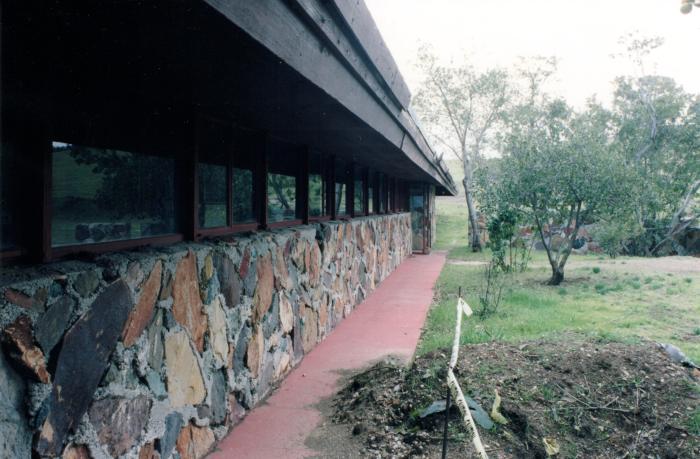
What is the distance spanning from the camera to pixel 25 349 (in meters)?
1.86

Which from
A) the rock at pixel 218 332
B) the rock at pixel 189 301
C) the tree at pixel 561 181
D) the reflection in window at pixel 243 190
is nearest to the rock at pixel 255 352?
the rock at pixel 218 332

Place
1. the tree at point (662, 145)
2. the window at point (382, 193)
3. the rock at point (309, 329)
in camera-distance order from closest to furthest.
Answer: the rock at point (309, 329) < the window at point (382, 193) < the tree at point (662, 145)

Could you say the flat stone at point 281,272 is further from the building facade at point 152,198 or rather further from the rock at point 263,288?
the rock at point 263,288

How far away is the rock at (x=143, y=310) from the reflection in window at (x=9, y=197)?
2.00 feet

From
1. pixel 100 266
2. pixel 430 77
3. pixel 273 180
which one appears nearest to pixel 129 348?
pixel 100 266

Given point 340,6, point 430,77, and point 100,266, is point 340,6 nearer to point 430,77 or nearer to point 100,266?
point 100,266

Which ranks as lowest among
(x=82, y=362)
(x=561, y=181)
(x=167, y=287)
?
(x=82, y=362)

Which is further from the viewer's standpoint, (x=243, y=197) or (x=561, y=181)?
(x=561, y=181)

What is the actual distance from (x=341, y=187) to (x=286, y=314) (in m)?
3.15

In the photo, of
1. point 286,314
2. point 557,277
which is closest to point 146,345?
point 286,314

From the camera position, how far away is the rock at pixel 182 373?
2854 millimetres

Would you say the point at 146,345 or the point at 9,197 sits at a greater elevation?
the point at 9,197

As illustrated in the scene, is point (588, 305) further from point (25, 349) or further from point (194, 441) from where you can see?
point (25, 349)

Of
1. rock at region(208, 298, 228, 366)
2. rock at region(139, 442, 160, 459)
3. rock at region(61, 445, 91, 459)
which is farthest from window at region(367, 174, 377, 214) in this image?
rock at region(61, 445, 91, 459)
